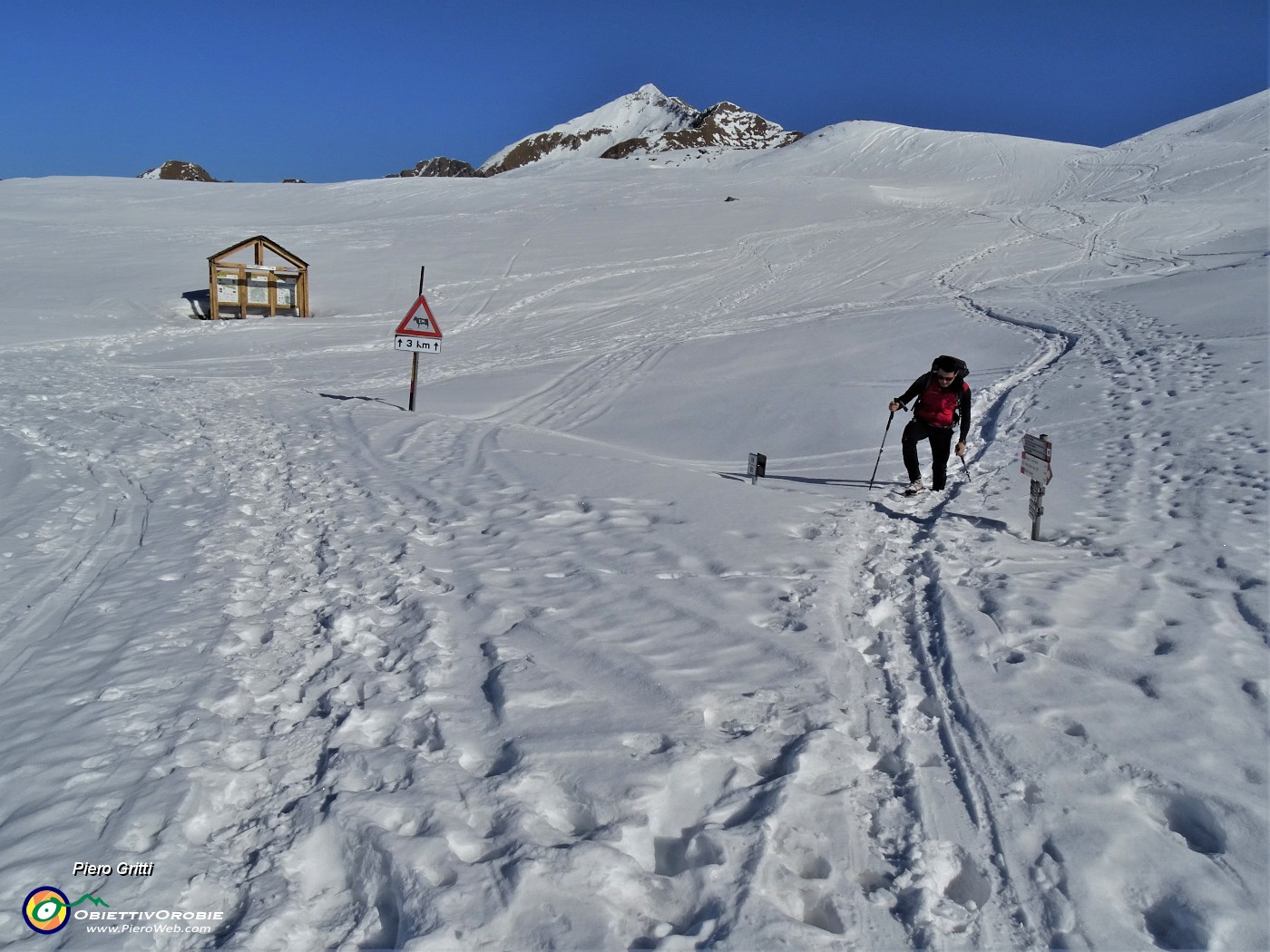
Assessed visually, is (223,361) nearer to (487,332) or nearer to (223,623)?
(487,332)

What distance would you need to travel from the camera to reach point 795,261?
1088 inches

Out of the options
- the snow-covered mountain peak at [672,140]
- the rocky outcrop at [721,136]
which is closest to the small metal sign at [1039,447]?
the rocky outcrop at [721,136]

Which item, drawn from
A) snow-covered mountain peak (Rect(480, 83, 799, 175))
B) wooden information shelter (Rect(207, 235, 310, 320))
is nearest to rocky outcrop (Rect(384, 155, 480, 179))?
snow-covered mountain peak (Rect(480, 83, 799, 175))

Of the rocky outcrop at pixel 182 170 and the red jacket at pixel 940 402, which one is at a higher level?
the rocky outcrop at pixel 182 170

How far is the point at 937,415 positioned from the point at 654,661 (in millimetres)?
4655

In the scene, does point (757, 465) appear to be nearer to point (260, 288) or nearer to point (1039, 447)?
point (1039, 447)

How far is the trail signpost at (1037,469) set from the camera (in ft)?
19.6

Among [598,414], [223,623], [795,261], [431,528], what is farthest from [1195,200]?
[223,623]

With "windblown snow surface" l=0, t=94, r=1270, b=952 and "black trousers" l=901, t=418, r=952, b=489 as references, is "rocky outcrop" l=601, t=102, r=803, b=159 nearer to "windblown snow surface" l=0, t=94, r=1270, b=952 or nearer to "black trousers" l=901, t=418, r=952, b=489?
"windblown snow surface" l=0, t=94, r=1270, b=952

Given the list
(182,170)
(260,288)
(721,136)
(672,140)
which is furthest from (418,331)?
(182,170)

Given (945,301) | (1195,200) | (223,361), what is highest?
(1195,200)

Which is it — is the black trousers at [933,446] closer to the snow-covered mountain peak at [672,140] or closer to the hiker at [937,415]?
the hiker at [937,415]

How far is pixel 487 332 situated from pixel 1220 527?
18.2m

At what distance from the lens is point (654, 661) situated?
4527 millimetres
